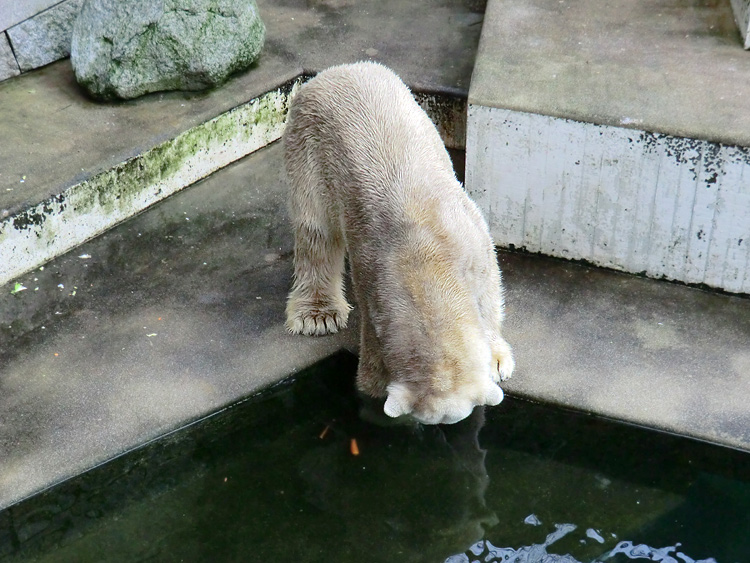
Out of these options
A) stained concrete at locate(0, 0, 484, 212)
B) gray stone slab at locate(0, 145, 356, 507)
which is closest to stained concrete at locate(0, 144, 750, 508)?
gray stone slab at locate(0, 145, 356, 507)

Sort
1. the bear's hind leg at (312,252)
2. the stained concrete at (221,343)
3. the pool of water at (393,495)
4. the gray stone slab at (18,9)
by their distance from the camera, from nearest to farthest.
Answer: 1. the pool of water at (393,495)
2. the stained concrete at (221,343)
3. the bear's hind leg at (312,252)
4. the gray stone slab at (18,9)

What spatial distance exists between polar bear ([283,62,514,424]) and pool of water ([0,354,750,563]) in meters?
0.35

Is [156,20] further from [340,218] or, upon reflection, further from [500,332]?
[500,332]

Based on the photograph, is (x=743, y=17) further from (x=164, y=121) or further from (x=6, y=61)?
(x=6, y=61)

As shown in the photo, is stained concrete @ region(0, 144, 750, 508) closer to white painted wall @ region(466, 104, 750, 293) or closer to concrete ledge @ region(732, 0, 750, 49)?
white painted wall @ region(466, 104, 750, 293)

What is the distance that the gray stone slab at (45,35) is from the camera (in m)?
6.30

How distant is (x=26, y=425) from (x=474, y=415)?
2136mm

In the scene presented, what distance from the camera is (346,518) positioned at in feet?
13.7

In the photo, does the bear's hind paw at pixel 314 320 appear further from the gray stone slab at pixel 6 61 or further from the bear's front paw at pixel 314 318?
the gray stone slab at pixel 6 61

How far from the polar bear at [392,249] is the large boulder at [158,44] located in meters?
1.57

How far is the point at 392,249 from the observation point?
4121mm

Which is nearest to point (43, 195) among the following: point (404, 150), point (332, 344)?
point (332, 344)

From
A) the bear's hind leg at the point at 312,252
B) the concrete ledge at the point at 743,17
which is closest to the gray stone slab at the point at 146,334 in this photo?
the bear's hind leg at the point at 312,252

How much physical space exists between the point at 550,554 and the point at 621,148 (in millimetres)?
2094
